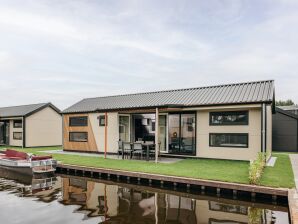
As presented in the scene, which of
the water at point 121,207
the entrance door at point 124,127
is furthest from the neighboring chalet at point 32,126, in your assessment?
the water at point 121,207

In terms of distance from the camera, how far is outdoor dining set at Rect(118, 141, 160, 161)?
12960mm

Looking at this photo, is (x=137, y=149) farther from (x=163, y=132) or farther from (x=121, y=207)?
(x=121, y=207)

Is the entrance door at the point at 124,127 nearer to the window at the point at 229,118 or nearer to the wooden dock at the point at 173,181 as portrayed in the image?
the wooden dock at the point at 173,181

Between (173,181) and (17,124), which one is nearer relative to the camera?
(173,181)

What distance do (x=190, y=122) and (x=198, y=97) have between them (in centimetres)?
148

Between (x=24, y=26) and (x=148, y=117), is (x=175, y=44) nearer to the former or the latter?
(x=148, y=117)

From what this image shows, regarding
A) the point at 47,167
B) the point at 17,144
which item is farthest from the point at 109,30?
the point at 17,144

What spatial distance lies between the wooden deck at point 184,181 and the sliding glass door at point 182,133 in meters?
4.57

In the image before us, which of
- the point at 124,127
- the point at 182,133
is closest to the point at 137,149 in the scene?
the point at 182,133

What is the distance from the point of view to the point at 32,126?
22422mm

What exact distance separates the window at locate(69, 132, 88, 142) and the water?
778cm

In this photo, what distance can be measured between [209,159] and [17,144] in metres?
17.8

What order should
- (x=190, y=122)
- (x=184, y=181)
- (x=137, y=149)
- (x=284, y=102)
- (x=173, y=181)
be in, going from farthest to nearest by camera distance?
(x=284, y=102) → (x=190, y=122) → (x=137, y=149) → (x=173, y=181) → (x=184, y=181)

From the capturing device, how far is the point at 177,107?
12.6 meters
